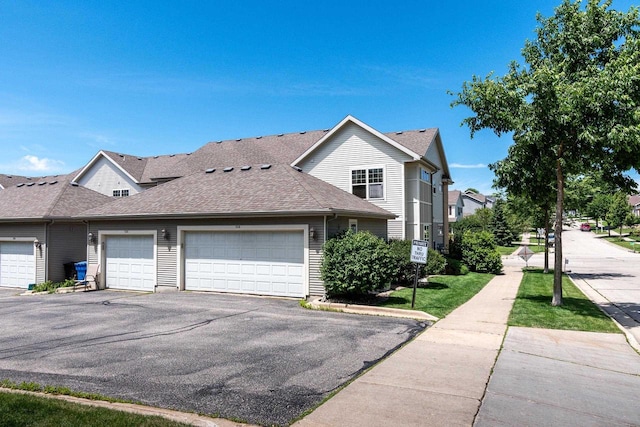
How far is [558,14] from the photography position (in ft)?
42.4

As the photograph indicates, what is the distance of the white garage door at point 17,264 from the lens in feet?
66.3

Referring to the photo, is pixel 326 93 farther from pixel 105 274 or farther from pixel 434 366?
pixel 434 366

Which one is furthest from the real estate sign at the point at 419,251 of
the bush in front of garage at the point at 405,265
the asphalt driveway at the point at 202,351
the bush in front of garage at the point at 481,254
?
the bush in front of garage at the point at 481,254

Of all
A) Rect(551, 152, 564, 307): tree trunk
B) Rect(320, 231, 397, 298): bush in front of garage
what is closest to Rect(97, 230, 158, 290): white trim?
Rect(320, 231, 397, 298): bush in front of garage

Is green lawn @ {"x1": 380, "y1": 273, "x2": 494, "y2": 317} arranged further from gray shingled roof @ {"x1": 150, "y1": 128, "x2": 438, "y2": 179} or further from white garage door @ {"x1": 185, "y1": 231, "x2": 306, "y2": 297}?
gray shingled roof @ {"x1": 150, "y1": 128, "x2": 438, "y2": 179}

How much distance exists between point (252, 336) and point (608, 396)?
22.0 feet

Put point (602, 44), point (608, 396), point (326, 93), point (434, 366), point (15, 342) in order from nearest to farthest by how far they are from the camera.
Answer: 1. point (608, 396)
2. point (434, 366)
3. point (15, 342)
4. point (602, 44)
5. point (326, 93)

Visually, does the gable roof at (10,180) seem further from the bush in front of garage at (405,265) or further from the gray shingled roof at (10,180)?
the bush in front of garage at (405,265)

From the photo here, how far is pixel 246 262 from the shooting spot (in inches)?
632

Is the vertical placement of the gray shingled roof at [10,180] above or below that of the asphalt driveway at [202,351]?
above

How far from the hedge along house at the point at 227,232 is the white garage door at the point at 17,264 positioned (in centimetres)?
392

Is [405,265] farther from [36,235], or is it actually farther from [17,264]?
[17,264]

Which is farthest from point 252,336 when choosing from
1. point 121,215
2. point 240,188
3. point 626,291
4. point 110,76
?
point 626,291

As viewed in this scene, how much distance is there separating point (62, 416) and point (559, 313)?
494 inches
